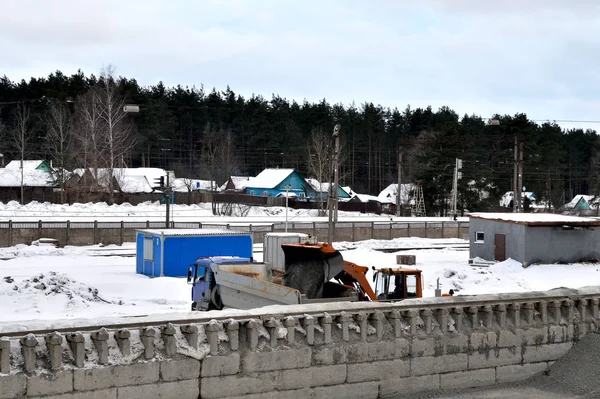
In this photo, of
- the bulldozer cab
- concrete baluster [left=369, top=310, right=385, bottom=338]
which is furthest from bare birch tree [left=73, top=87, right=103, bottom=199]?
concrete baluster [left=369, top=310, right=385, bottom=338]

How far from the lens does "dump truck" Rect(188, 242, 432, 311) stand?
1881 centimetres

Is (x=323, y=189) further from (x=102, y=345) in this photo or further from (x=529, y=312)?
(x=102, y=345)

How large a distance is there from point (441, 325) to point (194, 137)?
112486 millimetres

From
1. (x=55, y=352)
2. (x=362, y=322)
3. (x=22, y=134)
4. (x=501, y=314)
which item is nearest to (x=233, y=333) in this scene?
(x=362, y=322)

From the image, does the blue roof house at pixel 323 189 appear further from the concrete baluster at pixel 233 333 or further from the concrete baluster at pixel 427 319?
the concrete baluster at pixel 233 333

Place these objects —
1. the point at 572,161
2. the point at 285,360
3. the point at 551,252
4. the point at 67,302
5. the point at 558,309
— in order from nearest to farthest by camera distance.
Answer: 1. the point at 285,360
2. the point at 558,309
3. the point at 67,302
4. the point at 551,252
5. the point at 572,161

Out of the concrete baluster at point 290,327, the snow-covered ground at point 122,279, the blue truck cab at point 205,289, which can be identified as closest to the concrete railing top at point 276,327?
the concrete baluster at point 290,327

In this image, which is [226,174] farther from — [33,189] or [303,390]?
[303,390]

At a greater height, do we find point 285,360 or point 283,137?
point 283,137

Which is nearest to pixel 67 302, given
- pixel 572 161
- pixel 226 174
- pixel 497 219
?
pixel 497 219

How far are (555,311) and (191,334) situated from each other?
775 centimetres

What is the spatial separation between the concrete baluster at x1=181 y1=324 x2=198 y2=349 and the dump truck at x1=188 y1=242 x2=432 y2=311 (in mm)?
6100

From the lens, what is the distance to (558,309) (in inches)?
597

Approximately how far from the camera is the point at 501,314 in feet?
47.3
